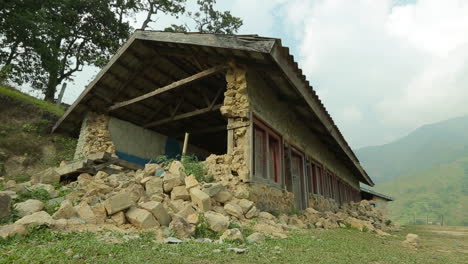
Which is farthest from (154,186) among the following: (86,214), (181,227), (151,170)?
(181,227)

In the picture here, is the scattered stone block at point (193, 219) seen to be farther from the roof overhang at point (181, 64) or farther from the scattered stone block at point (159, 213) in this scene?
the roof overhang at point (181, 64)

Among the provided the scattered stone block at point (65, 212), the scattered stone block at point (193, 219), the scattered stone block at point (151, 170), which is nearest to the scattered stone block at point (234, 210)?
the scattered stone block at point (193, 219)

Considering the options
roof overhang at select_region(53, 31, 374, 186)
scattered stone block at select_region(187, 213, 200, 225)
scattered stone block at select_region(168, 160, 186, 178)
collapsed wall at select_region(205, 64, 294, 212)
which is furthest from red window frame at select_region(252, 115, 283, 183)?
scattered stone block at select_region(187, 213, 200, 225)

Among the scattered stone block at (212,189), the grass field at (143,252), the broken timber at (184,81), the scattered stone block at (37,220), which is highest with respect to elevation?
the broken timber at (184,81)

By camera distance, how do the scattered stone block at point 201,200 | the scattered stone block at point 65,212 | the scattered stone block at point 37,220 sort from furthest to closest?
the scattered stone block at point 201,200
the scattered stone block at point 65,212
the scattered stone block at point 37,220

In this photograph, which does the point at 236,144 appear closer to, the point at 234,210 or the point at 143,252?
the point at 234,210

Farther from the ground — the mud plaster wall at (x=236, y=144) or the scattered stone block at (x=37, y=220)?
the mud plaster wall at (x=236, y=144)

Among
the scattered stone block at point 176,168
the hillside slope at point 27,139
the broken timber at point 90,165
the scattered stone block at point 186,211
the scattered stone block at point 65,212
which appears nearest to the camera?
the scattered stone block at point 65,212

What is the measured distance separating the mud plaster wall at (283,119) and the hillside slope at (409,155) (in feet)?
368

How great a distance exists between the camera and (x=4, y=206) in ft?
11.0

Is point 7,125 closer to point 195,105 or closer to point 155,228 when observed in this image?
point 195,105

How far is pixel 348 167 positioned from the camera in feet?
58.9

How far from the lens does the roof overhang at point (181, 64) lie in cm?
567

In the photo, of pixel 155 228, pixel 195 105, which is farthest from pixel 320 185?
pixel 155 228
